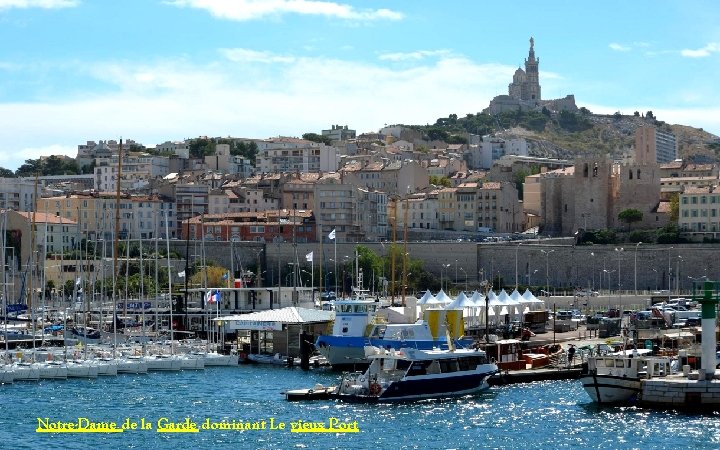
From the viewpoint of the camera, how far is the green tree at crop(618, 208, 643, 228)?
10612cm

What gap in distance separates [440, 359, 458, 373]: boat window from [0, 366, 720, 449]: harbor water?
2.84 ft

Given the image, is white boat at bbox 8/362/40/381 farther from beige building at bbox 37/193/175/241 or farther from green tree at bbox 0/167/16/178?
green tree at bbox 0/167/16/178

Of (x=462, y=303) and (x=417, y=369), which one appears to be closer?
(x=417, y=369)

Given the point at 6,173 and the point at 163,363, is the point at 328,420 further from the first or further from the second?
the point at 6,173

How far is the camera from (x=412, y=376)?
42.8m

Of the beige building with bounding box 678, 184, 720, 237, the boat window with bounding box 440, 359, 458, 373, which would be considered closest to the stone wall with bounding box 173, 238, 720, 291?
the beige building with bounding box 678, 184, 720, 237

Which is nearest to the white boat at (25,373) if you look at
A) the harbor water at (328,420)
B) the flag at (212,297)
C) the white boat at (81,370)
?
the harbor water at (328,420)

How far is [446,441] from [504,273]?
5727 cm

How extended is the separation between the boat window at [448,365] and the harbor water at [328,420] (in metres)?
0.87

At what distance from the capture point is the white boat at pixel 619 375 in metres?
41.4

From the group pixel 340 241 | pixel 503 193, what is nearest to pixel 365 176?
pixel 503 193

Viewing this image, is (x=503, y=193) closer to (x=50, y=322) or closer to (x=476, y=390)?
(x=50, y=322)

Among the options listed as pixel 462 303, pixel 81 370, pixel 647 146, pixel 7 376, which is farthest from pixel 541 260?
pixel 647 146

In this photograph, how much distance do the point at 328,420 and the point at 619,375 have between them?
26.3ft
